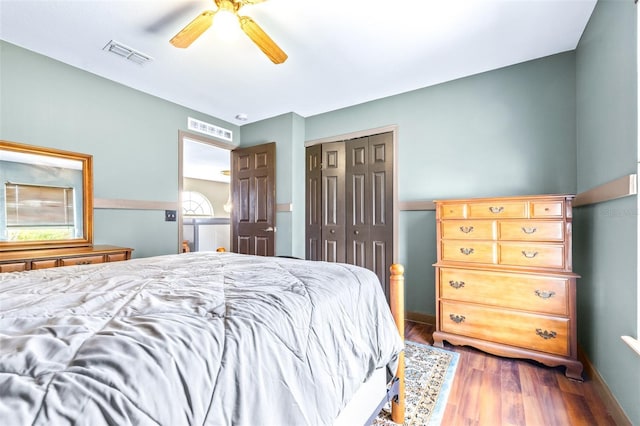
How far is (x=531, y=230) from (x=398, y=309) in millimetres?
1379

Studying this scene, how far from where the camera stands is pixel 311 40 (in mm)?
2258

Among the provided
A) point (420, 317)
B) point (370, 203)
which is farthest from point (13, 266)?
point (420, 317)

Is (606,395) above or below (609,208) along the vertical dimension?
below

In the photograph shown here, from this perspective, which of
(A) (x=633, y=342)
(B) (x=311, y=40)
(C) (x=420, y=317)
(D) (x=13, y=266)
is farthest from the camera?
(C) (x=420, y=317)

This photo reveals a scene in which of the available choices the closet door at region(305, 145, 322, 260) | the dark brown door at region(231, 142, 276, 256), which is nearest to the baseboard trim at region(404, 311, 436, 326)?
→ the closet door at region(305, 145, 322, 260)

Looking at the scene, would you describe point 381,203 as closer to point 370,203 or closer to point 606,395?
point 370,203

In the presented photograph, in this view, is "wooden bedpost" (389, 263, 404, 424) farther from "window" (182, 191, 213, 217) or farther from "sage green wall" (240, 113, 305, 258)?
"window" (182, 191, 213, 217)

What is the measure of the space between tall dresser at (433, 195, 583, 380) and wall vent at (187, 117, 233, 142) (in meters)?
3.04

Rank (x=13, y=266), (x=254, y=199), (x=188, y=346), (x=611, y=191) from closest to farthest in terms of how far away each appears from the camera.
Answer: (x=188, y=346) → (x=611, y=191) → (x=13, y=266) → (x=254, y=199)

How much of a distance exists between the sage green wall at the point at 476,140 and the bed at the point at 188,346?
189 cm

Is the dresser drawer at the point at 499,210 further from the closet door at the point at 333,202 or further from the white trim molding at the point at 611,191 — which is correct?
the closet door at the point at 333,202

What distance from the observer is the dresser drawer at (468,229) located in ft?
7.47

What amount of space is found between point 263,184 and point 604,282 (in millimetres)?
3425

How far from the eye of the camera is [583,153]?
219cm
